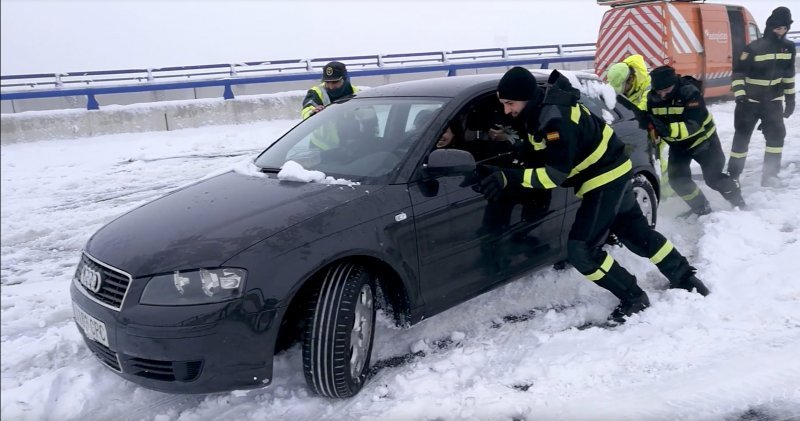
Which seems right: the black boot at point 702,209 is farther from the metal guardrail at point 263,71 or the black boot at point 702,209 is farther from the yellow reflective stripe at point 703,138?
the metal guardrail at point 263,71

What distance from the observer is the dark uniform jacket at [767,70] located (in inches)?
250

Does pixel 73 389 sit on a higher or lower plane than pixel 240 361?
lower

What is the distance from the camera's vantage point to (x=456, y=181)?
3.43 metres

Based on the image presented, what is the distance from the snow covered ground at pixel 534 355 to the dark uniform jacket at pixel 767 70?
198 centimetres

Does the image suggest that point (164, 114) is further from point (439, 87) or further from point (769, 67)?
point (769, 67)

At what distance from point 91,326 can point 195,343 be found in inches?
25.2

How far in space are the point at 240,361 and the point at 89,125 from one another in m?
9.66

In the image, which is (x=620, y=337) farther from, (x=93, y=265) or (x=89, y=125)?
(x=89, y=125)

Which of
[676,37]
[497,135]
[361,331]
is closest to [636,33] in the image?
[676,37]

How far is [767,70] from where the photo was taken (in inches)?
251

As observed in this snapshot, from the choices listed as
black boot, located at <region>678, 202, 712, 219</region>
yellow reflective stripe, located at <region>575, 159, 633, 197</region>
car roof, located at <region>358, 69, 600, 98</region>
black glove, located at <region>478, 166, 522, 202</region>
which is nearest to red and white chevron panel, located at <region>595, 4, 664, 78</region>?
black boot, located at <region>678, 202, 712, 219</region>

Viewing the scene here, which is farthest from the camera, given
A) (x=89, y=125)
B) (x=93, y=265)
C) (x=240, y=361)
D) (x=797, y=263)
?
(x=89, y=125)

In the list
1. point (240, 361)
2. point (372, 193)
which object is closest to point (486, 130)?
point (372, 193)

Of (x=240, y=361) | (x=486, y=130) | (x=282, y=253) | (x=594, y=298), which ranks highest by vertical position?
(x=486, y=130)
